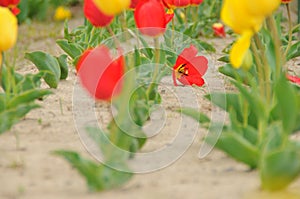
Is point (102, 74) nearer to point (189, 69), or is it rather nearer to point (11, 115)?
point (11, 115)

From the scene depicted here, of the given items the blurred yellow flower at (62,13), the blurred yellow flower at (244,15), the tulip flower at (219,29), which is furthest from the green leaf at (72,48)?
the blurred yellow flower at (62,13)

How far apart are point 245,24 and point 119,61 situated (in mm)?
334

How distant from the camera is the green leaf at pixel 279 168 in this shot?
1.93 metres

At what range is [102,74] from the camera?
2.07 meters

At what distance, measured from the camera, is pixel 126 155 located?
6.91 feet

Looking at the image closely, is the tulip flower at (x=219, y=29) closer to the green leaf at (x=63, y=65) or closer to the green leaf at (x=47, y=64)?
the green leaf at (x=63, y=65)

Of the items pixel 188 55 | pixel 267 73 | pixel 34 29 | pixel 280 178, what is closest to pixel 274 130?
pixel 280 178

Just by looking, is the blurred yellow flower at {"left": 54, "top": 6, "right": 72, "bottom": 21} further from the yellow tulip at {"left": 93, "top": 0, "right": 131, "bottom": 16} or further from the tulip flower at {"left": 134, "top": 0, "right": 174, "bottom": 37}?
the yellow tulip at {"left": 93, "top": 0, "right": 131, "bottom": 16}

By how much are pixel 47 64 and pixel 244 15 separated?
1.28 meters

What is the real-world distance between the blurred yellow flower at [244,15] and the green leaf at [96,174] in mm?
416

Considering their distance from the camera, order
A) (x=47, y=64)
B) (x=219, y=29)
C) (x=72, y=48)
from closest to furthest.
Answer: (x=47, y=64), (x=72, y=48), (x=219, y=29)

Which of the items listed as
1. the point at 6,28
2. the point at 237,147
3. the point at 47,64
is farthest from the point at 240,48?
the point at 47,64

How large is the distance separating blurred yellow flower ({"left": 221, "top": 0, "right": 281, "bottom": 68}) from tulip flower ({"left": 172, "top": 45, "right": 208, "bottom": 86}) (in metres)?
1.12

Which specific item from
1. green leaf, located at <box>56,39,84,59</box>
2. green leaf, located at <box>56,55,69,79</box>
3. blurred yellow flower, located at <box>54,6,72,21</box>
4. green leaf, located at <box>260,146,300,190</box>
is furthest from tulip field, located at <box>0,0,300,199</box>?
blurred yellow flower, located at <box>54,6,72,21</box>
